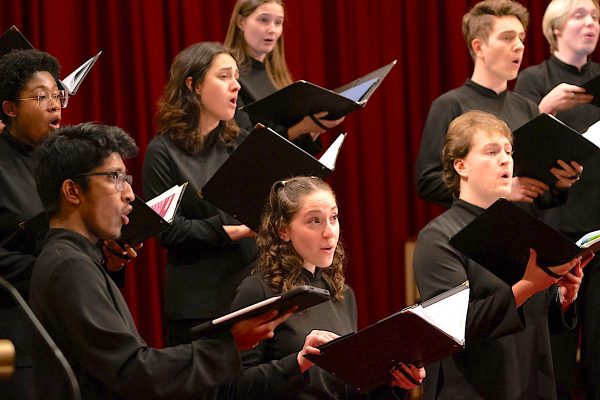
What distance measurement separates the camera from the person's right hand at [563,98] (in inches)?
173

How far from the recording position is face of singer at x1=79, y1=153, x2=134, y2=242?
2689 millimetres

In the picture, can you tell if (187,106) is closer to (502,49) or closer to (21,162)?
(21,162)

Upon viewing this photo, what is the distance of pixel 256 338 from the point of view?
264cm

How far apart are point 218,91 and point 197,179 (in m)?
0.35

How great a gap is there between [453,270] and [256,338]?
1006 mm

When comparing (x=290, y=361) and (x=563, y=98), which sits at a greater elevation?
(x=563, y=98)

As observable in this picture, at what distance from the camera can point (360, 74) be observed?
19.9 feet

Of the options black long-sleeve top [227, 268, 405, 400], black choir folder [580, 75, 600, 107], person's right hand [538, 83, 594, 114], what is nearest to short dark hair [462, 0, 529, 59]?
person's right hand [538, 83, 594, 114]

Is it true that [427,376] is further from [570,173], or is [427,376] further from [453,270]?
[570,173]

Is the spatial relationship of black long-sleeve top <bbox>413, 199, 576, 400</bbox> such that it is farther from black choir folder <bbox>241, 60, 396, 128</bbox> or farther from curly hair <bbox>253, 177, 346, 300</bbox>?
black choir folder <bbox>241, 60, 396, 128</bbox>

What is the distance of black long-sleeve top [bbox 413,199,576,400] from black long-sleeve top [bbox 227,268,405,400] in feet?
1.10

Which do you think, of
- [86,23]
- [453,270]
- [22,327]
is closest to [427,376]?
[453,270]

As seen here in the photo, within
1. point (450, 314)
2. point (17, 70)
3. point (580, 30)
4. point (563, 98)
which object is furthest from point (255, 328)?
point (580, 30)

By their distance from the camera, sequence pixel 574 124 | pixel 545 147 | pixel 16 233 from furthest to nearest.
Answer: pixel 574 124
pixel 545 147
pixel 16 233
